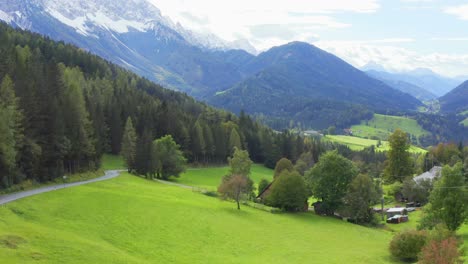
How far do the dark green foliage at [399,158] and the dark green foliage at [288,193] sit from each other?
45.5 m

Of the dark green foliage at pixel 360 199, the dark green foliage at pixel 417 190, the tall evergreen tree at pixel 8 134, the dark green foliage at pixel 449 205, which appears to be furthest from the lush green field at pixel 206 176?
the dark green foliage at pixel 449 205

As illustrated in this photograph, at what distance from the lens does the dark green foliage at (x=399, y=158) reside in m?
119

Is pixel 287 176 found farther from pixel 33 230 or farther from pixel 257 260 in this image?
pixel 33 230

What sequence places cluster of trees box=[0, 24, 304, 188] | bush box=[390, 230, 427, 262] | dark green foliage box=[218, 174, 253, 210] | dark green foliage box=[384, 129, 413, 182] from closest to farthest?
bush box=[390, 230, 427, 262] → cluster of trees box=[0, 24, 304, 188] → dark green foliage box=[218, 174, 253, 210] → dark green foliage box=[384, 129, 413, 182]

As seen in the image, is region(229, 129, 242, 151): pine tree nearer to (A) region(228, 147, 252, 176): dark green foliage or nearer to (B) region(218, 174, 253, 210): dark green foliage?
(A) region(228, 147, 252, 176): dark green foliage

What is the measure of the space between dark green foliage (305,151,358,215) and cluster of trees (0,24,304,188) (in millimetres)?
36578

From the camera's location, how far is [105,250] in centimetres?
3928

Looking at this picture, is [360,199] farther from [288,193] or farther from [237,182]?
[237,182]

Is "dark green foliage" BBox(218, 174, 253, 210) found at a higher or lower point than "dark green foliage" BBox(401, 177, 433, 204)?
higher

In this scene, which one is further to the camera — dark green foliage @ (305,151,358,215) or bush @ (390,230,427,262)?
dark green foliage @ (305,151,358,215)

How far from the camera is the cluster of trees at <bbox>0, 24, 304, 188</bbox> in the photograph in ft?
216

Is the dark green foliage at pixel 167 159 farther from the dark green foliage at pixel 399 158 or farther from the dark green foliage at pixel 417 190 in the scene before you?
the dark green foliage at pixel 399 158

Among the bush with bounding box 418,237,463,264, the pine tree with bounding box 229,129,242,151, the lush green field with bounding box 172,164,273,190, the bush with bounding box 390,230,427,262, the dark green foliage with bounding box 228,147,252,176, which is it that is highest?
the pine tree with bounding box 229,129,242,151

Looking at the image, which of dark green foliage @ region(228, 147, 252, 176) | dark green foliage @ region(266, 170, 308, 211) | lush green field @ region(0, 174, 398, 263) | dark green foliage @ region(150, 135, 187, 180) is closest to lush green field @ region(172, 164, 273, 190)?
dark green foliage @ region(150, 135, 187, 180)
